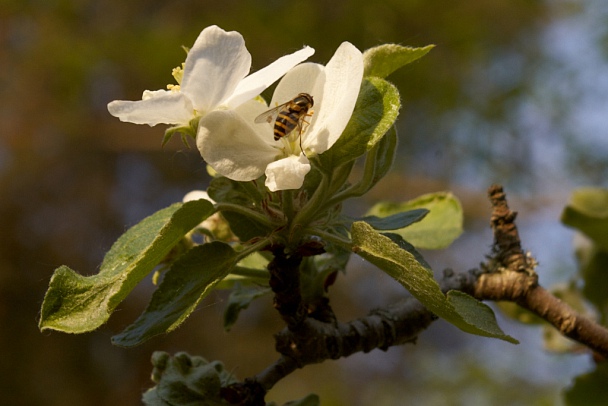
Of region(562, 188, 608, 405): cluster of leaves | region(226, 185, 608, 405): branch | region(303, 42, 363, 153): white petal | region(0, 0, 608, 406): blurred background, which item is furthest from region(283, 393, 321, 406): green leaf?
region(0, 0, 608, 406): blurred background

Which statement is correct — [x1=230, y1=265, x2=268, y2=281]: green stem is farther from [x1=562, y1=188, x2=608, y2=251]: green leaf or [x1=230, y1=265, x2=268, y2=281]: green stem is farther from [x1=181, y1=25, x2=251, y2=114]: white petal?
[x1=562, y1=188, x2=608, y2=251]: green leaf

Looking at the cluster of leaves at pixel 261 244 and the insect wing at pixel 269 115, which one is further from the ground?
the insect wing at pixel 269 115

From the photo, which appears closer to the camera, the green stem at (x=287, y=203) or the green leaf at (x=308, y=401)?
the green stem at (x=287, y=203)

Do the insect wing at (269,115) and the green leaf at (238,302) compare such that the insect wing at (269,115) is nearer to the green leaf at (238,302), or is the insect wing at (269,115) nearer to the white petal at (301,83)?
the white petal at (301,83)

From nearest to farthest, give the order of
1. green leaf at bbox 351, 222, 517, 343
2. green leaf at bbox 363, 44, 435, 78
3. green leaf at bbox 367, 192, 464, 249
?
green leaf at bbox 351, 222, 517, 343 → green leaf at bbox 363, 44, 435, 78 → green leaf at bbox 367, 192, 464, 249

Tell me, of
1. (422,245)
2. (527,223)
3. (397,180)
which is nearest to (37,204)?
(397,180)

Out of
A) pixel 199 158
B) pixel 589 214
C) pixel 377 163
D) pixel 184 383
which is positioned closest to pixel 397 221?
pixel 377 163

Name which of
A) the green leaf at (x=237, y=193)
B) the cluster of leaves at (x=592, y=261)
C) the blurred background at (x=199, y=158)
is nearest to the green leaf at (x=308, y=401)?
the green leaf at (x=237, y=193)
